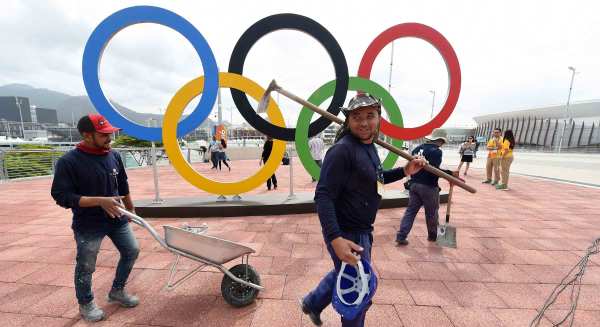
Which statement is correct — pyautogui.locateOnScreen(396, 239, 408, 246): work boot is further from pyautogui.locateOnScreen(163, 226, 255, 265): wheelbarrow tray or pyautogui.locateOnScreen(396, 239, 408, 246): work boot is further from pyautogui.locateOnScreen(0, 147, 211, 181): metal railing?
pyautogui.locateOnScreen(0, 147, 211, 181): metal railing

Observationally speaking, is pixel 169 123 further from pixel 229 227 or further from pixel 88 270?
pixel 88 270

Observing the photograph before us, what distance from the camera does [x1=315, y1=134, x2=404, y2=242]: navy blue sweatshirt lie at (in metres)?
1.62

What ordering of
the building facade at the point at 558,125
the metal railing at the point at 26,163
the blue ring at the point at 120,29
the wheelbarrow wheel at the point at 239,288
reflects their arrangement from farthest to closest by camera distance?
the building facade at the point at 558,125 → the metal railing at the point at 26,163 → the blue ring at the point at 120,29 → the wheelbarrow wheel at the point at 239,288

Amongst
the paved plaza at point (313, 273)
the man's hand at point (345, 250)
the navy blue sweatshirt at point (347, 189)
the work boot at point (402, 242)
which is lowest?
the paved plaza at point (313, 273)

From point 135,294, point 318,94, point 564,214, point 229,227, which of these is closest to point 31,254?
point 135,294

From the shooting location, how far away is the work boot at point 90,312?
222 cm

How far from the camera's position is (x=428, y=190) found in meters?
3.62

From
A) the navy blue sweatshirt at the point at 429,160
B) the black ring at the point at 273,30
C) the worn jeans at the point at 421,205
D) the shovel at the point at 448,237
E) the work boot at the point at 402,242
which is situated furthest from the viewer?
the black ring at the point at 273,30

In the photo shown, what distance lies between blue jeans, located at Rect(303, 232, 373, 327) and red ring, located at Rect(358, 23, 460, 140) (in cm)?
415

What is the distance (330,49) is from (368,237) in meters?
4.22

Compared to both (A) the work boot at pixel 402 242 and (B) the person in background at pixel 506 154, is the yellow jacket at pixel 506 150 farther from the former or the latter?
(A) the work boot at pixel 402 242

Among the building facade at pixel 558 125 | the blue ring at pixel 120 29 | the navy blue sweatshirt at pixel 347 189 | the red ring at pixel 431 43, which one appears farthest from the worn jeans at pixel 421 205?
the building facade at pixel 558 125

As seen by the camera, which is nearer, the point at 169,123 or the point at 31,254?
the point at 31,254

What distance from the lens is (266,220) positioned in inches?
190
